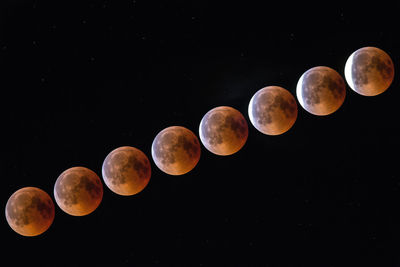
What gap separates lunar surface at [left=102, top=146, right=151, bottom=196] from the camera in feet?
13.1

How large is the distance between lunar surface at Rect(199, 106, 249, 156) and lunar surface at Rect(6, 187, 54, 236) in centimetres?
123

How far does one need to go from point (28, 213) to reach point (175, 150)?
1118 mm

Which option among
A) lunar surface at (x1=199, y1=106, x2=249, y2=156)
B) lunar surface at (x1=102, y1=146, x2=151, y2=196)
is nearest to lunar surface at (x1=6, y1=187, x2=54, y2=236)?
lunar surface at (x1=102, y1=146, x2=151, y2=196)

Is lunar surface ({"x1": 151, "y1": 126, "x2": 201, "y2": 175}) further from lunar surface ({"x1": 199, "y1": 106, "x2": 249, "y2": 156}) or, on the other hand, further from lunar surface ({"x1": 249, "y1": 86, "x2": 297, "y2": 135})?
lunar surface ({"x1": 249, "y1": 86, "x2": 297, "y2": 135})

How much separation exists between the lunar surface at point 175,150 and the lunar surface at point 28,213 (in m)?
0.89

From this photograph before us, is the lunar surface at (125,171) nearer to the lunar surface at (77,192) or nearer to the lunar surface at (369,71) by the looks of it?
the lunar surface at (77,192)

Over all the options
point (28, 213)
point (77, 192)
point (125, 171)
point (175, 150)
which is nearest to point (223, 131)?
point (175, 150)

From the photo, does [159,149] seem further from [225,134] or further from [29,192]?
[29,192]

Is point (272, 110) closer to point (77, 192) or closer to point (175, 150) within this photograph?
point (175, 150)

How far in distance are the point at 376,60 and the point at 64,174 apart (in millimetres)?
2320

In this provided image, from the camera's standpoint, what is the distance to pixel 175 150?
156 inches

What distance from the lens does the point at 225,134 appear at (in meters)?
3.96

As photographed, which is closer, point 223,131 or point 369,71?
point 223,131

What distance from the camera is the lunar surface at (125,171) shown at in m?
3.98
